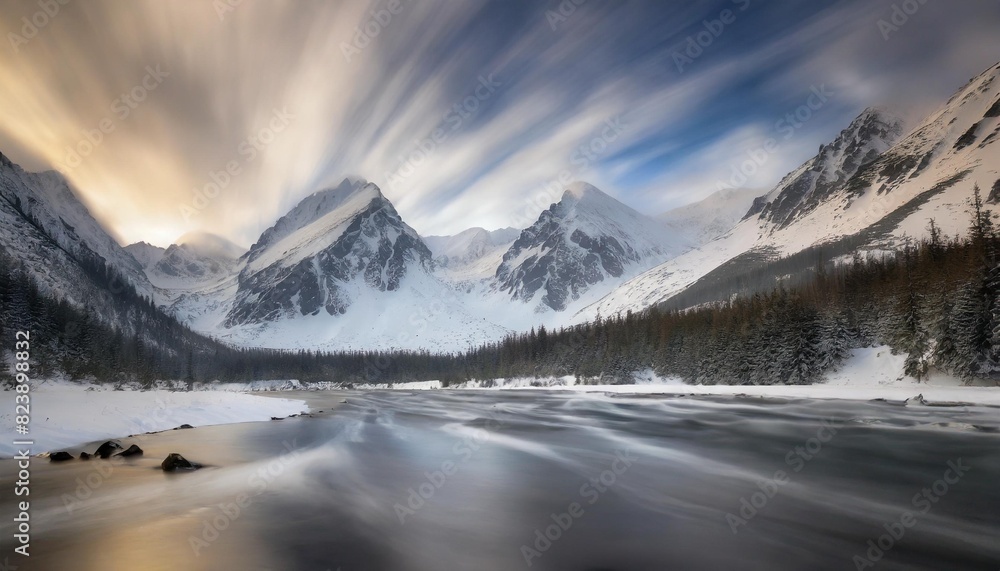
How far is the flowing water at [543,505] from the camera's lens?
938cm

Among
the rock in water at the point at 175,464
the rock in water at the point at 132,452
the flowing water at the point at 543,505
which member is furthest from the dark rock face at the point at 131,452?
the rock in water at the point at 175,464

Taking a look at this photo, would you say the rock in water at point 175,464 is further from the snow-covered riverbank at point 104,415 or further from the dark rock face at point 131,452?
the snow-covered riverbank at point 104,415

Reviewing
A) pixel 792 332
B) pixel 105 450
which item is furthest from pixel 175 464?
pixel 792 332

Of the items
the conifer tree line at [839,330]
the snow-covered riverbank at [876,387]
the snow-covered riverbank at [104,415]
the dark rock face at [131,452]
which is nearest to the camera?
the dark rock face at [131,452]

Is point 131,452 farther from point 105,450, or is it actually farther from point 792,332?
point 792,332

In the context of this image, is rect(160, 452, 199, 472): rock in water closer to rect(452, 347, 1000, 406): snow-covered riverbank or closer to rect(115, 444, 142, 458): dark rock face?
rect(115, 444, 142, 458): dark rock face

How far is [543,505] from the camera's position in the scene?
13.5 meters

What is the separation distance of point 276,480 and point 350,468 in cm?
308

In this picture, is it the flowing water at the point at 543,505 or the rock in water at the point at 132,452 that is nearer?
the flowing water at the point at 543,505

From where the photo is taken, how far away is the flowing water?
9.38 metres

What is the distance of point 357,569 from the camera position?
8703mm

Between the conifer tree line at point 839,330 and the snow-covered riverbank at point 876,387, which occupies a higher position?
the conifer tree line at point 839,330

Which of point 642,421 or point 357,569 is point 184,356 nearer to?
point 642,421

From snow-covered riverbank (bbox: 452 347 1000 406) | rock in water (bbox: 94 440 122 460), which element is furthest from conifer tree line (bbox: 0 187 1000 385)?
rock in water (bbox: 94 440 122 460)
